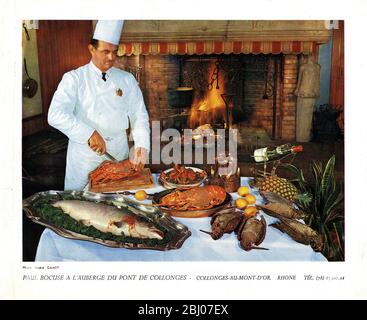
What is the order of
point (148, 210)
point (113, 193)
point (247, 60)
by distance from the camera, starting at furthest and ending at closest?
point (247, 60)
point (113, 193)
point (148, 210)

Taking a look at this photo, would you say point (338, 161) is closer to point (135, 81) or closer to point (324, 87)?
point (324, 87)

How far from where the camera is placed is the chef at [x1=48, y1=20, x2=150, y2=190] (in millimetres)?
2738

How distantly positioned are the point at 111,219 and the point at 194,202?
1.54ft

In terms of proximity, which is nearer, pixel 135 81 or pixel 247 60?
pixel 135 81

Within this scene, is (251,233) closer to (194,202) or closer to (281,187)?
(194,202)

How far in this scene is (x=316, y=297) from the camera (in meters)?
2.70

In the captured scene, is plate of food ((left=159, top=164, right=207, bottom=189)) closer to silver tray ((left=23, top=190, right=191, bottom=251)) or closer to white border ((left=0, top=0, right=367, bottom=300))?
silver tray ((left=23, top=190, right=191, bottom=251))

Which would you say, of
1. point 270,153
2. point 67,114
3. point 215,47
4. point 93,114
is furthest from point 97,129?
point 270,153

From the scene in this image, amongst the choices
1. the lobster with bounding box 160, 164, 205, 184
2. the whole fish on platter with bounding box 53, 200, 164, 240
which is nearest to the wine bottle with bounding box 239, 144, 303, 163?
the lobster with bounding box 160, 164, 205, 184

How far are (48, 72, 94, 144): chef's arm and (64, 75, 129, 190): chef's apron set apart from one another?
0.06m

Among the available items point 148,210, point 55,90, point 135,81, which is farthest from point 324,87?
point 55,90

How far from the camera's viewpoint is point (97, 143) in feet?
9.12

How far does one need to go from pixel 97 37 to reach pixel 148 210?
119 centimetres

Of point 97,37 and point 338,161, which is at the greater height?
point 97,37
